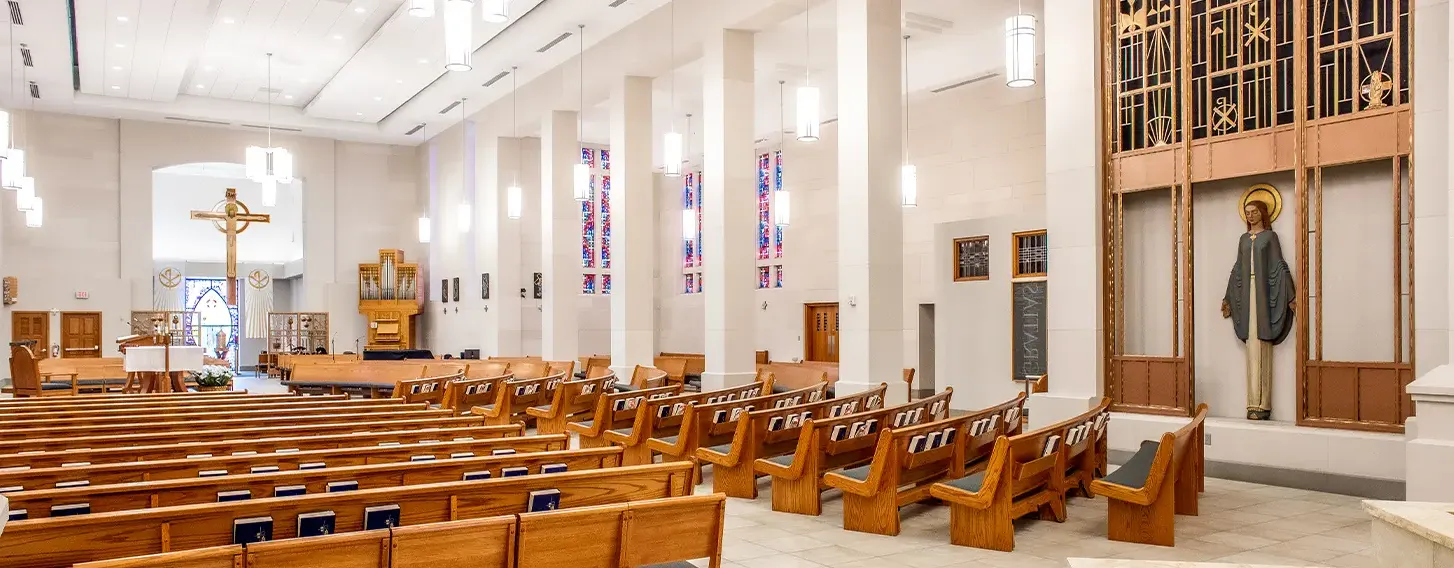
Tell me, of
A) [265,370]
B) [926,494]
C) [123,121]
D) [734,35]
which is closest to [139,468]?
[926,494]

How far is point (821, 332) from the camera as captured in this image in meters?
16.8

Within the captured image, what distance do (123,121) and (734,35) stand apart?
551 inches

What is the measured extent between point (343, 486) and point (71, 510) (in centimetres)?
84

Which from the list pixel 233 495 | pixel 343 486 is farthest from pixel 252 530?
pixel 343 486

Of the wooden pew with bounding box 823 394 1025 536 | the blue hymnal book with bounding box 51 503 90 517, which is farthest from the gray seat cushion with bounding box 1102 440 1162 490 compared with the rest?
the blue hymnal book with bounding box 51 503 90 517

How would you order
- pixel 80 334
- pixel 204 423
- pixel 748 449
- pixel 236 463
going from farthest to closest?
pixel 80 334 < pixel 748 449 < pixel 204 423 < pixel 236 463

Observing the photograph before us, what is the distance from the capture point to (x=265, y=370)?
2228cm

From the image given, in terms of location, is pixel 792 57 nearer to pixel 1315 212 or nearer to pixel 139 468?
pixel 1315 212

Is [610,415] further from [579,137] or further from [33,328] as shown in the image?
Result: [33,328]

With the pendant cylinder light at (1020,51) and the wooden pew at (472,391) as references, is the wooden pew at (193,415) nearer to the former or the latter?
the wooden pew at (472,391)

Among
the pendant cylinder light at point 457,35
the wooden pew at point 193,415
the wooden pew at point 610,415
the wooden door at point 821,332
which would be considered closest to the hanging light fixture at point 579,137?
the wooden door at point 821,332

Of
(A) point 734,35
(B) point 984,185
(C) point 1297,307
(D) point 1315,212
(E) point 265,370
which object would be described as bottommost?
(E) point 265,370

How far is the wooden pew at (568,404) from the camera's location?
346 inches

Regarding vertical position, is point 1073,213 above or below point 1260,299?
above
